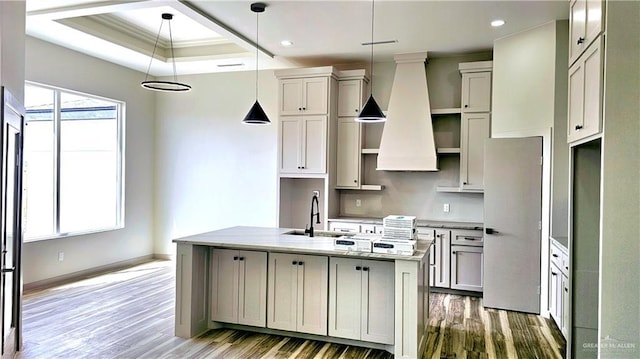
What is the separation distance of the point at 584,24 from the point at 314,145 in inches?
151

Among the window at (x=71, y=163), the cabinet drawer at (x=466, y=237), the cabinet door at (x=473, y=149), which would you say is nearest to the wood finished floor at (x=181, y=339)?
the cabinet drawer at (x=466, y=237)

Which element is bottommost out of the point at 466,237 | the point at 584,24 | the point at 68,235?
the point at 68,235

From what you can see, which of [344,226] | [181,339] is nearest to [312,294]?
[181,339]

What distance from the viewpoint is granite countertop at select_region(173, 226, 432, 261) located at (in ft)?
11.6

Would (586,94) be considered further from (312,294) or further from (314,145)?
(314,145)

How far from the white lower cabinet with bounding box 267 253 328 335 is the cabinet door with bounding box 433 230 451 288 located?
2305 millimetres

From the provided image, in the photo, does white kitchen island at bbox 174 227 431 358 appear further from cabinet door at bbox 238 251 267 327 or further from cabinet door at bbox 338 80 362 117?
cabinet door at bbox 338 80 362 117

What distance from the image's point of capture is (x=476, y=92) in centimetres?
565

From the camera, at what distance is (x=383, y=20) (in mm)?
4730

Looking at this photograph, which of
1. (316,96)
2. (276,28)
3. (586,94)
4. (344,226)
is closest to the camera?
(586,94)

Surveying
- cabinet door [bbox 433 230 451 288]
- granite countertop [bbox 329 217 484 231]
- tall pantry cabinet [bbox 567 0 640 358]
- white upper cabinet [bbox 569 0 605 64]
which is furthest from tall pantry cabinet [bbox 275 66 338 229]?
tall pantry cabinet [bbox 567 0 640 358]

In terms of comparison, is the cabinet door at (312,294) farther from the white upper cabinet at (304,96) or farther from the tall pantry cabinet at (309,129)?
the white upper cabinet at (304,96)

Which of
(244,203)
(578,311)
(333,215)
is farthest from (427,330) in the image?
(244,203)

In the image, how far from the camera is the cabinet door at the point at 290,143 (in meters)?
6.27
